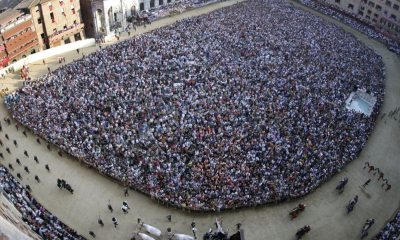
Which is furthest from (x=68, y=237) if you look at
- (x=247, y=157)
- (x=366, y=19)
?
(x=366, y=19)

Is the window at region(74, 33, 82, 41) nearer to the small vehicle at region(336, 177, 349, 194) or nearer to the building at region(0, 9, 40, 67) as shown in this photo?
the building at region(0, 9, 40, 67)

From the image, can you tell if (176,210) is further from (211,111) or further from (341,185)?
(341,185)

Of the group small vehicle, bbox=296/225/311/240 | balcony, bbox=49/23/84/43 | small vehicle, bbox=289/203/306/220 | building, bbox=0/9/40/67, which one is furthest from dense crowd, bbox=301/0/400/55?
building, bbox=0/9/40/67

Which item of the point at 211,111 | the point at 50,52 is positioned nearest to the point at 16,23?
the point at 50,52

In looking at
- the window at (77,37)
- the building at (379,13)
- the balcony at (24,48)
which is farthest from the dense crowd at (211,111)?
the building at (379,13)

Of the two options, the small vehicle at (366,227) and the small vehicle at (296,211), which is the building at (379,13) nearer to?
the small vehicle at (366,227)

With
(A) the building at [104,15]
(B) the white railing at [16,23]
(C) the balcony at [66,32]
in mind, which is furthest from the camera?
(A) the building at [104,15]
